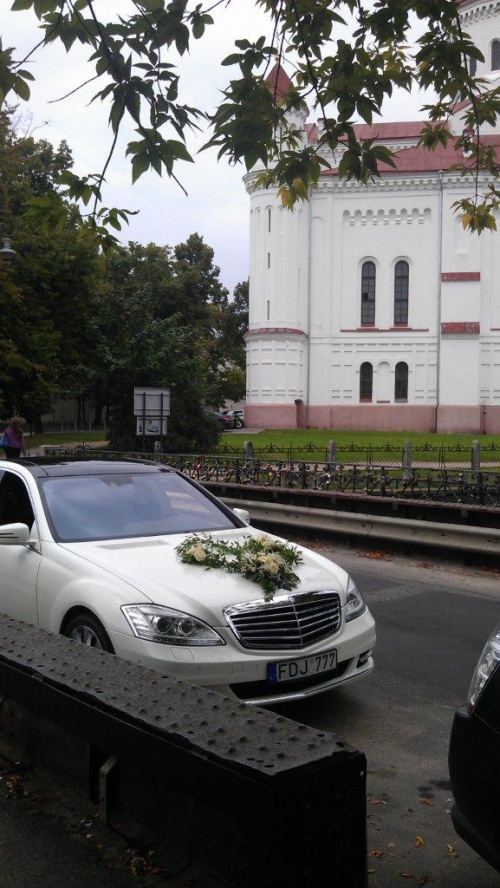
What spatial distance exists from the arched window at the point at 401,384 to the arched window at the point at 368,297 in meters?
3.53

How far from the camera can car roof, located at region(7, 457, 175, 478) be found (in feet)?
22.4

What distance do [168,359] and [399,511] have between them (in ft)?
70.5

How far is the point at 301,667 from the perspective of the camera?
201 inches

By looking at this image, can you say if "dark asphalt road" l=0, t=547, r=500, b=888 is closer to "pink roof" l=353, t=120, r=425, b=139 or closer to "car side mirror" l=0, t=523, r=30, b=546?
"car side mirror" l=0, t=523, r=30, b=546

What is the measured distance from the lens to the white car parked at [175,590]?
493 centimetres

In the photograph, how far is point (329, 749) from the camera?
2.94 m

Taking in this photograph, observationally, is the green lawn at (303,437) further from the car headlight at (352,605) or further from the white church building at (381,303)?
the car headlight at (352,605)

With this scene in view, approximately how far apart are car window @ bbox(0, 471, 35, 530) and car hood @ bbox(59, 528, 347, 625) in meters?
0.72

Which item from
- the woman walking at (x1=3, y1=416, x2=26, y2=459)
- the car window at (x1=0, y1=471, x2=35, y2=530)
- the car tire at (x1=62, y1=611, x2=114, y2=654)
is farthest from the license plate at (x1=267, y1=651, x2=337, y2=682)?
the woman walking at (x1=3, y1=416, x2=26, y2=459)

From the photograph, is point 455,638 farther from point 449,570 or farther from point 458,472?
point 458,472

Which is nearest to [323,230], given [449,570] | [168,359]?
[168,359]

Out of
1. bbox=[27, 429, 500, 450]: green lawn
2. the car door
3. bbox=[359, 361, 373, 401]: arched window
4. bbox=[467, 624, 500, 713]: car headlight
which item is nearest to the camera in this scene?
bbox=[467, 624, 500, 713]: car headlight

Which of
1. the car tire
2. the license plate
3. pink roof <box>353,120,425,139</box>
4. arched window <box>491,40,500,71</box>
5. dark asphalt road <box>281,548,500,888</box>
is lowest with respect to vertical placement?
dark asphalt road <box>281,548,500,888</box>

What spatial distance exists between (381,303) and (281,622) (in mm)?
51010
